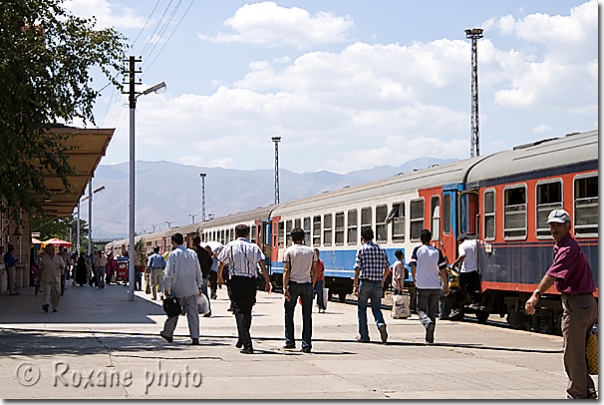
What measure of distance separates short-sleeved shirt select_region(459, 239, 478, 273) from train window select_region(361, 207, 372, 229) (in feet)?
23.0

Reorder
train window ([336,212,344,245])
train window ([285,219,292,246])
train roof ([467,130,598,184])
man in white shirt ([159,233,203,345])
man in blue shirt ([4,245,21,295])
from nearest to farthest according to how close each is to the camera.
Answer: man in white shirt ([159,233,203,345]), train roof ([467,130,598,184]), train window ([336,212,344,245]), man in blue shirt ([4,245,21,295]), train window ([285,219,292,246])

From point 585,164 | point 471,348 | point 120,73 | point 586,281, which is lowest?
point 471,348

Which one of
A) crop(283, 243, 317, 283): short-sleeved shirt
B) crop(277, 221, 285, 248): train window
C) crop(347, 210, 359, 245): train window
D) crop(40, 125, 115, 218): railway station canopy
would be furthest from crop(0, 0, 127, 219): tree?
crop(277, 221, 285, 248): train window

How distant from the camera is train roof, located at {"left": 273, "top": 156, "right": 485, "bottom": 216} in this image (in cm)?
2197

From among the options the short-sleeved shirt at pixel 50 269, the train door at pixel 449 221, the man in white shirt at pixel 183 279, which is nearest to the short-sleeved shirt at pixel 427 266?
the man in white shirt at pixel 183 279

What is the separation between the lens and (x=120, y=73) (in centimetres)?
1769

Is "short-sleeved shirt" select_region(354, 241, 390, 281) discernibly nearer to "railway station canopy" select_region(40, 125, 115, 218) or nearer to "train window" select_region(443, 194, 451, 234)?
"railway station canopy" select_region(40, 125, 115, 218)

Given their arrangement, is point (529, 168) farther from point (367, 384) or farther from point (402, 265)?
point (367, 384)

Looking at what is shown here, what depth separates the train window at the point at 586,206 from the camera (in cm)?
1592

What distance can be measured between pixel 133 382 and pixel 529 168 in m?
9.81

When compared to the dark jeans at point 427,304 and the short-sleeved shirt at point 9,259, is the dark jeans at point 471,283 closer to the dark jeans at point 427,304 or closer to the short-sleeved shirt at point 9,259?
the dark jeans at point 427,304

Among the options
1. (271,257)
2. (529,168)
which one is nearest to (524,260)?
(529,168)

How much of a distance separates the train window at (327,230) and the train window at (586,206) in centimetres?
1469

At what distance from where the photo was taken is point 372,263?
52.6ft
